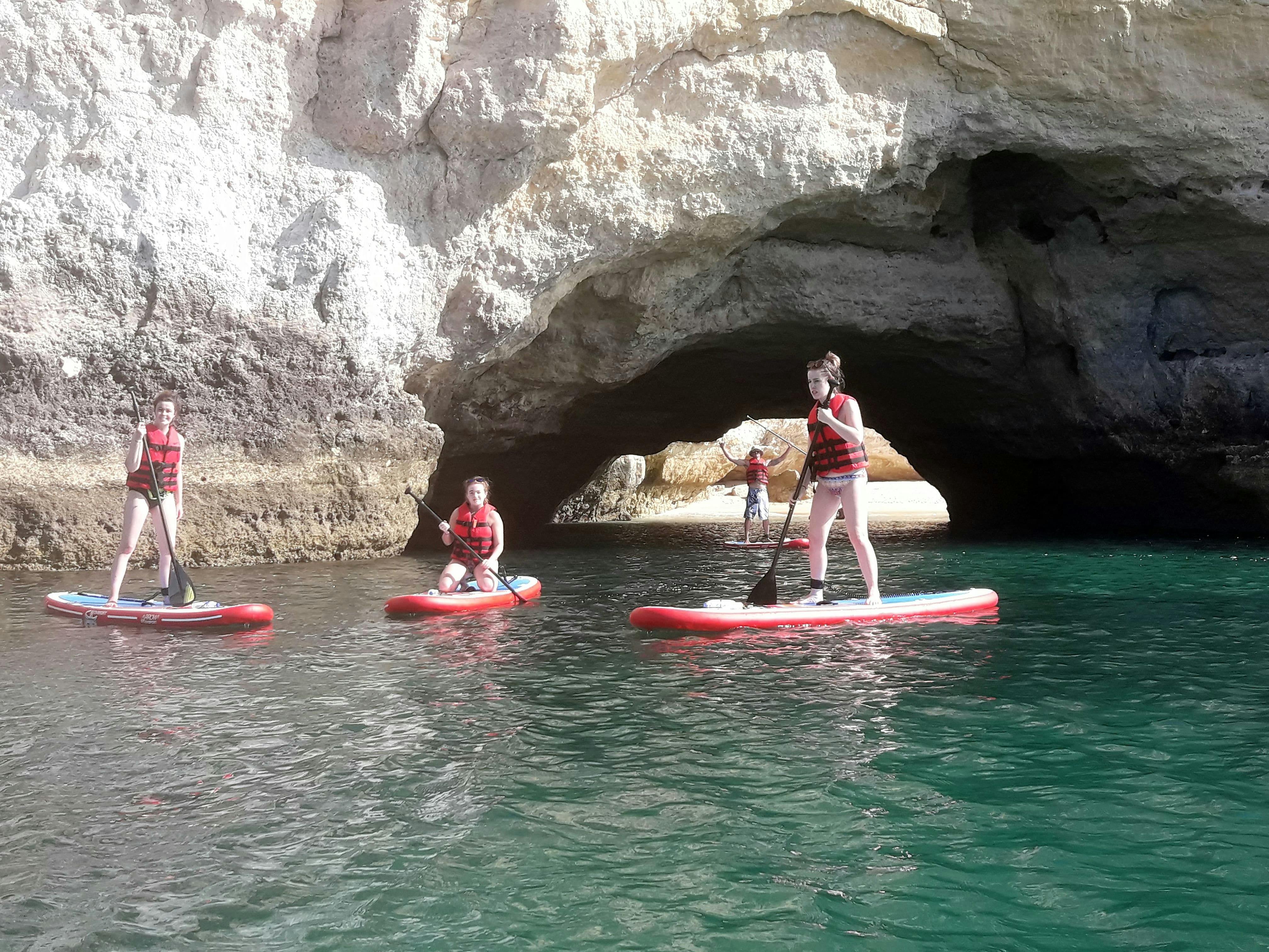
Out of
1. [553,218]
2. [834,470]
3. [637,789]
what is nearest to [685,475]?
[553,218]

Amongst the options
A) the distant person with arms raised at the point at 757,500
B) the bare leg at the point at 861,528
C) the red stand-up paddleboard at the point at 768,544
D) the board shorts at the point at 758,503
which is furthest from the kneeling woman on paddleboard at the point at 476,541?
the board shorts at the point at 758,503

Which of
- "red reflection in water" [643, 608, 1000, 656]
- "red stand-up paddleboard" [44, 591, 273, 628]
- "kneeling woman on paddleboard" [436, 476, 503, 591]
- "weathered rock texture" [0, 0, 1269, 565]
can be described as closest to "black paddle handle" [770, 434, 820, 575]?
"red reflection in water" [643, 608, 1000, 656]

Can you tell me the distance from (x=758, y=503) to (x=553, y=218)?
6796 mm

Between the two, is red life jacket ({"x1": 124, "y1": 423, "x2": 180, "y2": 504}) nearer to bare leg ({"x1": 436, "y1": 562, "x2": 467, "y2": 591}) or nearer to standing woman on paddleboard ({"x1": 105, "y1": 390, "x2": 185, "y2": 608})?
standing woman on paddleboard ({"x1": 105, "y1": 390, "x2": 185, "y2": 608})

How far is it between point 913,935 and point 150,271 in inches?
396

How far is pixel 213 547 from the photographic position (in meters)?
11.4

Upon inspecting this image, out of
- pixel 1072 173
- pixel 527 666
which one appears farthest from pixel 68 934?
pixel 1072 173

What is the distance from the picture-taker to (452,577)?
28.6 ft

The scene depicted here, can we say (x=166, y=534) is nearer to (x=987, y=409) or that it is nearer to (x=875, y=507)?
(x=987, y=409)

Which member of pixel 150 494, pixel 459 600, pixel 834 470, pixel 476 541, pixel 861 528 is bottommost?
pixel 459 600

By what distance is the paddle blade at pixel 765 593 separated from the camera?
7453 millimetres

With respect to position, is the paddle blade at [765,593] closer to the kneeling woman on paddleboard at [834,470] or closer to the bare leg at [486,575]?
the kneeling woman on paddleboard at [834,470]

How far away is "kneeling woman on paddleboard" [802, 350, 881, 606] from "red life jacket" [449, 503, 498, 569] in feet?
8.46

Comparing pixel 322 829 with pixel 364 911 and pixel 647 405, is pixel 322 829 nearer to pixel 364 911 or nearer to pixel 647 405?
pixel 364 911
